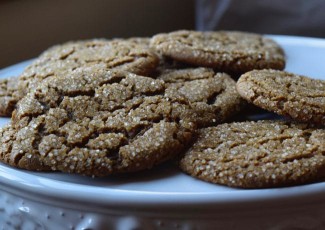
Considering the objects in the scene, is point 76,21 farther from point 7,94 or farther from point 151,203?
point 151,203

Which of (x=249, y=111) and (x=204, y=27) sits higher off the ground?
(x=249, y=111)

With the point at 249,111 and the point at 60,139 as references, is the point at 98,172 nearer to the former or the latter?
the point at 60,139

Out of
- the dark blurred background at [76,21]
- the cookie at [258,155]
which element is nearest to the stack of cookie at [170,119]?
the cookie at [258,155]

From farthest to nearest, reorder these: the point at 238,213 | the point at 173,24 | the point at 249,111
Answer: the point at 173,24, the point at 249,111, the point at 238,213

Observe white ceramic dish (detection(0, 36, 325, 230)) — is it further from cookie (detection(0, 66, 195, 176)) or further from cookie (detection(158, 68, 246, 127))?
cookie (detection(158, 68, 246, 127))

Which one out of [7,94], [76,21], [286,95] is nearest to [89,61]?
[7,94]

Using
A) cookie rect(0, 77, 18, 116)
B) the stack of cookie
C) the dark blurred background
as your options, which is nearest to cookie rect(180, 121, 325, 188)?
the stack of cookie

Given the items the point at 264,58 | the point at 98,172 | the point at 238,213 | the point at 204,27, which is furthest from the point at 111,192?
the point at 204,27
